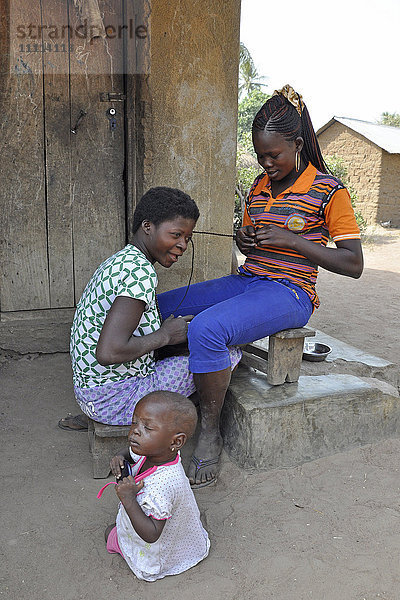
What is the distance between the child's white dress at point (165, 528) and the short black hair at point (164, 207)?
3.22 ft

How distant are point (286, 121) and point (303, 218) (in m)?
0.45

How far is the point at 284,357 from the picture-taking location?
2.70 meters

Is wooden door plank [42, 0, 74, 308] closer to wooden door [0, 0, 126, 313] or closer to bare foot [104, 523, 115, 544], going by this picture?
wooden door [0, 0, 126, 313]

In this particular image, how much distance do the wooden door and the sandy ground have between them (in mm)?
1032

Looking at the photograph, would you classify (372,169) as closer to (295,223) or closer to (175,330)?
(295,223)

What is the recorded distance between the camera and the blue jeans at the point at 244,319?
241 cm

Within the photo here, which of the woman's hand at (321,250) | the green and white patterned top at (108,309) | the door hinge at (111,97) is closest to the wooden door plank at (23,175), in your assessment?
the door hinge at (111,97)

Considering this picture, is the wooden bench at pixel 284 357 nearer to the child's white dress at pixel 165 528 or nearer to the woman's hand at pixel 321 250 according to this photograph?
the woman's hand at pixel 321 250

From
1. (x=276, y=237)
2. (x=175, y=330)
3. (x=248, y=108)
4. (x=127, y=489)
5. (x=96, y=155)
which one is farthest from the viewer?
(x=248, y=108)

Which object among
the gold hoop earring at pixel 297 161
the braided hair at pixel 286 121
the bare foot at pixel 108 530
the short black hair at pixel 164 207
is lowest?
the bare foot at pixel 108 530

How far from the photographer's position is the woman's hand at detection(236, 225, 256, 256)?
8.73 ft

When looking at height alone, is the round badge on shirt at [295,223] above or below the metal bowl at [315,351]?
above

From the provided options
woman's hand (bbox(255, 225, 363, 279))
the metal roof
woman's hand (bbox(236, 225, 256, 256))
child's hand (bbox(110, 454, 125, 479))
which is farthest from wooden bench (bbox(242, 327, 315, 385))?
the metal roof

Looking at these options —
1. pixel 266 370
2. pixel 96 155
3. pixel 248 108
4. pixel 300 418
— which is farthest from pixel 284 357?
pixel 248 108
